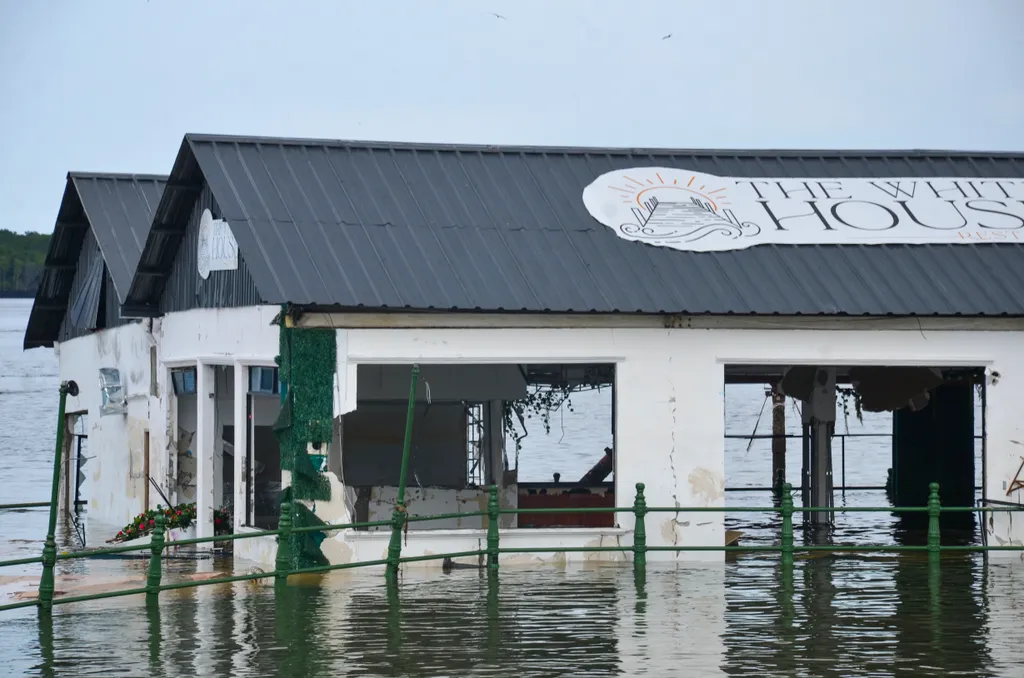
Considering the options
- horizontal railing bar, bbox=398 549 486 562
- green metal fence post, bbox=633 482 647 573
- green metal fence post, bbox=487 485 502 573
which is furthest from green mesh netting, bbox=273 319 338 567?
green metal fence post, bbox=633 482 647 573

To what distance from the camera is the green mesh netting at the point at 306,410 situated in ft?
65.1

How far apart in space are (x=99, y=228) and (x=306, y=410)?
1092cm

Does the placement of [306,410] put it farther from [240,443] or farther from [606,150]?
[606,150]

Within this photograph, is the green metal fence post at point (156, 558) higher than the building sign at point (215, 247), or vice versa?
the building sign at point (215, 247)

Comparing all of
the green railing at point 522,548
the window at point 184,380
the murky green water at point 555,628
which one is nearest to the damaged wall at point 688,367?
the green railing at point 522,548

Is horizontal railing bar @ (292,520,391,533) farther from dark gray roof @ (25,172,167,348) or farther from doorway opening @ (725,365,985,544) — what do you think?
dark gray roof @ (25,172,167,348)

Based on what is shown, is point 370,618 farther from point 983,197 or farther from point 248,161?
point 983,197

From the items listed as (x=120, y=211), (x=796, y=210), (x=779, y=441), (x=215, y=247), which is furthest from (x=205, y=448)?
(x=779, y=441)

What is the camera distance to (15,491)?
50.4 m

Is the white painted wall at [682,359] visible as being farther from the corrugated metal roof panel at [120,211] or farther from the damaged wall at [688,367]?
the corrugated metal roof panel at [120,211]

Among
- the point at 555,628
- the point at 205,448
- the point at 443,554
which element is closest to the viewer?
the point at 555,628

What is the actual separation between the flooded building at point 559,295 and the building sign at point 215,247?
2.3 inches

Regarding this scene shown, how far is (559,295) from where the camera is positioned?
68.2 ft

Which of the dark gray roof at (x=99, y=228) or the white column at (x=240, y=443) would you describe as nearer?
the white column at (x=240, y=443)
